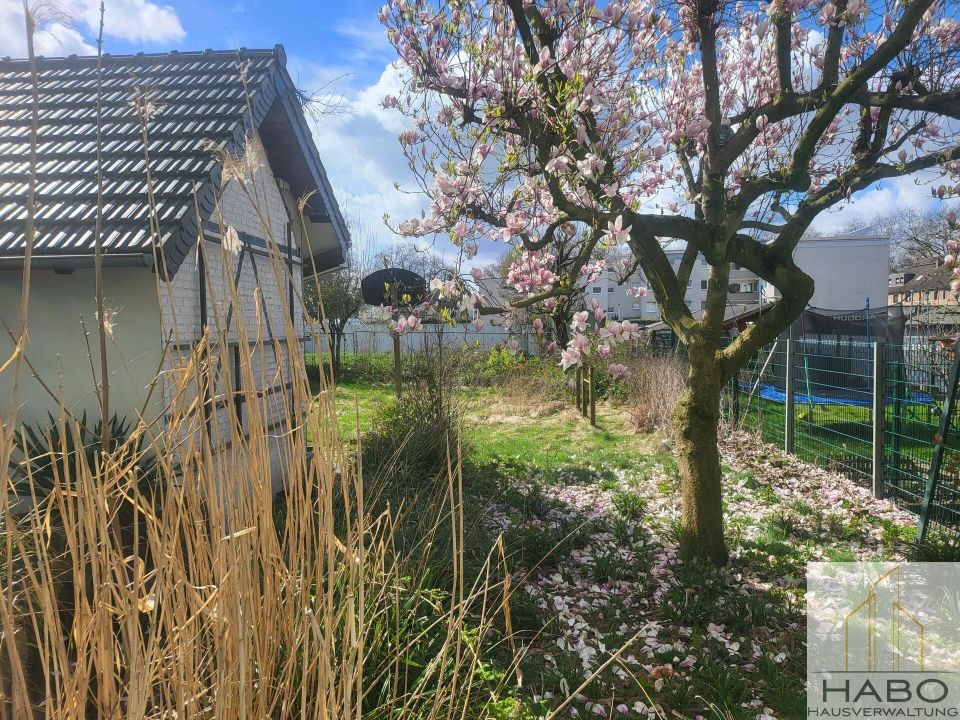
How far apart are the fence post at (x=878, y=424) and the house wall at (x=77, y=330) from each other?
18.5ft

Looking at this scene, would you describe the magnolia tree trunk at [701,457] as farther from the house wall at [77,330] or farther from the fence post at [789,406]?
the house wall at [77,330]

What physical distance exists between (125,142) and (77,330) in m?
1.66

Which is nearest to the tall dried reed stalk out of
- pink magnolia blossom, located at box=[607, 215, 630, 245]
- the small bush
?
pink magnolia blossom, located at box=[607, 215, 630, 245]

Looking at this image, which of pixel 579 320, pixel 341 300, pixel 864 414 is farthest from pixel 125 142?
pixel 341 300

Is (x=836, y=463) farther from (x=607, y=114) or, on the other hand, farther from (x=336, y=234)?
(x=336, y=234)

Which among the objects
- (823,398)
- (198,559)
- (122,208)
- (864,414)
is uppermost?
(122,208)

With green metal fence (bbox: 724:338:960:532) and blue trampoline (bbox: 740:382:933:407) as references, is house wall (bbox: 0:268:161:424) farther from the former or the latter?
blue trampoline (bbox: 740:382:933:407)

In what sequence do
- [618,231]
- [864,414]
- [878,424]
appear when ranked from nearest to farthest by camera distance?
[618,231]
[878,424]
[864,414]

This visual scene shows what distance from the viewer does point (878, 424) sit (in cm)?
502

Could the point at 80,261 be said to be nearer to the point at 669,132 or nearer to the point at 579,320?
the point at 579,320

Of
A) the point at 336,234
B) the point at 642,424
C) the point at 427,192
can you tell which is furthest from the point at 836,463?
the point at 336,234

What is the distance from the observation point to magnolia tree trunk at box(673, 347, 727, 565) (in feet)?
11.9

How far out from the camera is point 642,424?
315 inches

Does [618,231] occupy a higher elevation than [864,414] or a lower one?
higher
